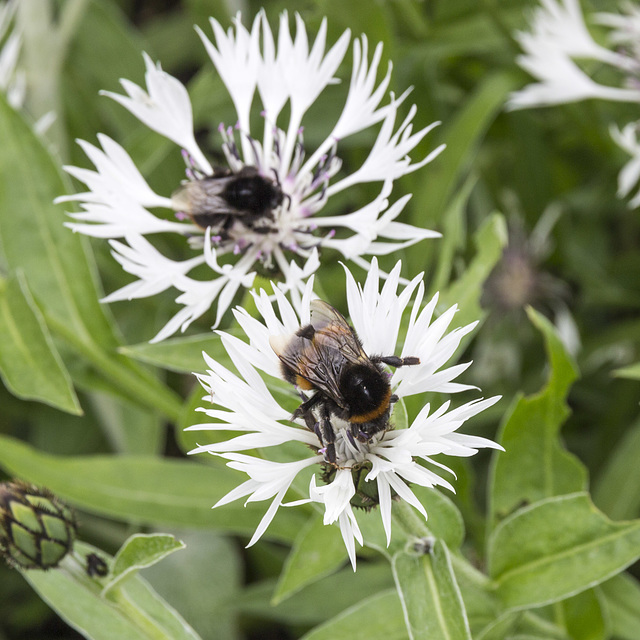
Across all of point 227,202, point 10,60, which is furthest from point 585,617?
point 10,60

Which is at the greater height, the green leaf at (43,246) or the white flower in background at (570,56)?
the green leaf at (43,246)

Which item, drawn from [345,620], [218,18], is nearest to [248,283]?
[345,620]

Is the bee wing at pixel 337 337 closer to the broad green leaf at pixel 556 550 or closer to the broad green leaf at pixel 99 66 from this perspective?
the broad green leaf at pixel 556 550

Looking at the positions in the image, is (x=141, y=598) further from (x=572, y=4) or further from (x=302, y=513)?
(x=572, y=4)

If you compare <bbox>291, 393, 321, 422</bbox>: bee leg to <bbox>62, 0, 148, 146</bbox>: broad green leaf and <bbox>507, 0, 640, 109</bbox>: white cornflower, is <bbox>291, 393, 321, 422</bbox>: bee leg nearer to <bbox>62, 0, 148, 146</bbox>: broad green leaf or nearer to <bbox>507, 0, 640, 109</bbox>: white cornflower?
<bbox>507, 0, 640, 109</bbox>: white cornflower

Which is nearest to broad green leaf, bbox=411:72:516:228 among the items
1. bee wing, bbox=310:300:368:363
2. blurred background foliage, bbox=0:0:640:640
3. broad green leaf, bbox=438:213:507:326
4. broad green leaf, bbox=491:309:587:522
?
blurred background foliage, bbox=0:0:640:640

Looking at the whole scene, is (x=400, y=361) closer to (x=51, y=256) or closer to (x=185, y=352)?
(x=185, y=352)

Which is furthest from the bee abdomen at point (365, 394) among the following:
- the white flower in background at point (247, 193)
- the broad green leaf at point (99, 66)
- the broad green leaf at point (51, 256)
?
the broad green leaf at point (99, 66)
